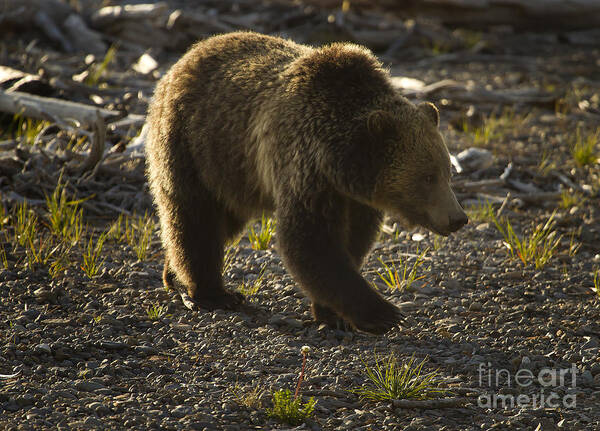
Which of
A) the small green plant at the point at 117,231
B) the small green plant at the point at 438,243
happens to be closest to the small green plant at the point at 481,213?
the small green plant at the point at 438,243

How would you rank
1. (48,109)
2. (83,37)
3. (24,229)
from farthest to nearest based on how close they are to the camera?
(83,37) < (48,109) < (24,229)

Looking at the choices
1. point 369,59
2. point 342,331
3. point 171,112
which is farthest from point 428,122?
point 171,112

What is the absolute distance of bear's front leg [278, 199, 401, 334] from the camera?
3.92 m

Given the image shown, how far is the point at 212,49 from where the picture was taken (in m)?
4.75

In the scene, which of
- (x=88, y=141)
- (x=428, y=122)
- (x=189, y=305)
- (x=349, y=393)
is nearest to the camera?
(x=349, y=393)

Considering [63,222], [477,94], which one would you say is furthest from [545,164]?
[63,222]

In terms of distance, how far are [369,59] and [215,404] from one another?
2086mm

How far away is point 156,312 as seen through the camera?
4363 mm

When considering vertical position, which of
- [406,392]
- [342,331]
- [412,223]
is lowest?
[342,331]

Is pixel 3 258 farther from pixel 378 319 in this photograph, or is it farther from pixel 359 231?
pixel 378 319

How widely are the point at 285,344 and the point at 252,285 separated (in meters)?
1.01

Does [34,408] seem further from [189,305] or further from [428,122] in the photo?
[428,122]
